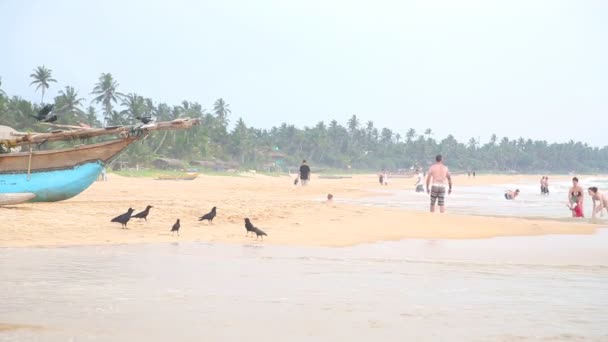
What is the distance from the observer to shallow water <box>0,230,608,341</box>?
4.57 metres

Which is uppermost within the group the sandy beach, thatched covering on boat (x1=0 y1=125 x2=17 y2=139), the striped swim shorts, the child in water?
thatched covering on boat (x1=0 y1=125 x2=17 y2=139)

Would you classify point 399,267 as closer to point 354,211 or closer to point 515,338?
point 515,338

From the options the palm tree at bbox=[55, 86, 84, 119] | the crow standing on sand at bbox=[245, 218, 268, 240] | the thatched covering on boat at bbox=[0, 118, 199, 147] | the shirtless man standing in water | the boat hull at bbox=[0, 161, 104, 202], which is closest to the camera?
the crow standing on sand at bbox=[245, 218, 268, 240]

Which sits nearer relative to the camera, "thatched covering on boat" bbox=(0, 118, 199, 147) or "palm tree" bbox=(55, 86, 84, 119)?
"thatched covering on boat" bbox=(0, 118, 199, 147)

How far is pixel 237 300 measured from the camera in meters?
5.61

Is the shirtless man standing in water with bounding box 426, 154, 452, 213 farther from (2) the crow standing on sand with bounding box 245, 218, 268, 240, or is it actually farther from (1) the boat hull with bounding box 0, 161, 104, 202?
(1) the boat hull with bounding box 0, 161, 104, 202

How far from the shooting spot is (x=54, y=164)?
15180 millimetres

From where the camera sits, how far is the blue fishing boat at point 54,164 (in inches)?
564

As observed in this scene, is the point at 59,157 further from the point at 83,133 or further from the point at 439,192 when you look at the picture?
the point at 439,192

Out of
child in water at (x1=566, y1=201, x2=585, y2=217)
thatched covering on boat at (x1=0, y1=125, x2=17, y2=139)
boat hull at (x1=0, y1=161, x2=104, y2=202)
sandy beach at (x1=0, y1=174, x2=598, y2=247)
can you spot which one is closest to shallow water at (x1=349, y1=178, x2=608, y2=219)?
child in water at (x1=566, y1=201, x2=585, y2=217)

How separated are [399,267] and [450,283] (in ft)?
4.18

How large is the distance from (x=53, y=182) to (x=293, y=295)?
11024mm

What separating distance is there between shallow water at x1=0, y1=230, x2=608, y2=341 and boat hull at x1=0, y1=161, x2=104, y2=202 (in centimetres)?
625

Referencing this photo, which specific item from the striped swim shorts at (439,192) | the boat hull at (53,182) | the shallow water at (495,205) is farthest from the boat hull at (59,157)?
the shallow water at (495,205)
